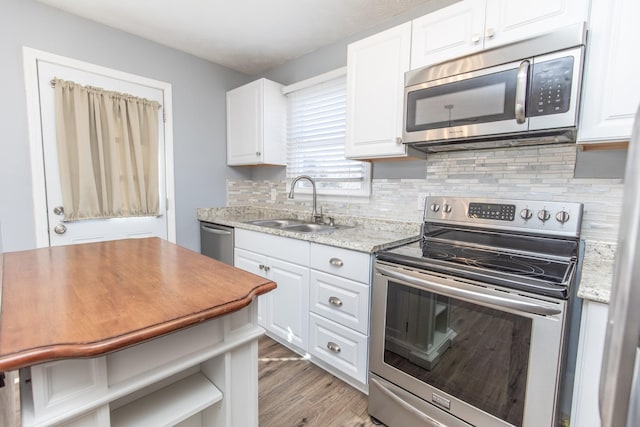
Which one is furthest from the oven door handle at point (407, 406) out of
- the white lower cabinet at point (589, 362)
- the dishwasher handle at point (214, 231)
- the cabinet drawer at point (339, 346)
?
the dishwasher handle at point (214, 231)

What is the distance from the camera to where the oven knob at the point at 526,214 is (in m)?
1.48

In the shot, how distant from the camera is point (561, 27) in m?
1.22

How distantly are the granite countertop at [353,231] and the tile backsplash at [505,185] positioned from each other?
0.07 m

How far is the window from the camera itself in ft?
7.93

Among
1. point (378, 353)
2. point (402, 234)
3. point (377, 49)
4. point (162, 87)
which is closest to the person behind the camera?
point (378, 353)

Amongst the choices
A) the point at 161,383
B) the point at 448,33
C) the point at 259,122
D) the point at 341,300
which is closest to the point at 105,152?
the point at 259,122

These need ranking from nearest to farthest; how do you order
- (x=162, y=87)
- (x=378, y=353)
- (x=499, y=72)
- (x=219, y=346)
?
(x=219, y=346)
(x=499, y=72)
(x=378, y=353)
(x=162, y=87)

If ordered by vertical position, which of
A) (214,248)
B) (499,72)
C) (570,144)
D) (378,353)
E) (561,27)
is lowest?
(378,353)

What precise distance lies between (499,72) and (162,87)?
2.62 m

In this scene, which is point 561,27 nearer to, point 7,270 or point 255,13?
point 255,13

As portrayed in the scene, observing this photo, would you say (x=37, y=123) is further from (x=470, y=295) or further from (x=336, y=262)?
(x=470, y=295)

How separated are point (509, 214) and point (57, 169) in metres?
3.01

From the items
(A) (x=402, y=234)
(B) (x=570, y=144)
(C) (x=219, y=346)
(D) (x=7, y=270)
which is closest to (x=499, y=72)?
(B) (x=570, y=144)

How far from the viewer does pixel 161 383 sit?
1.02 meters
